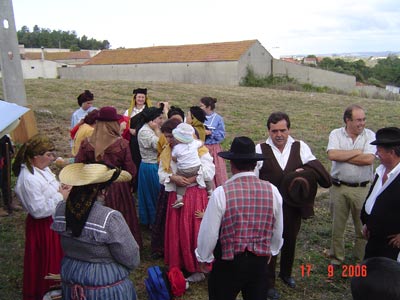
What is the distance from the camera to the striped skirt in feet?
8.30

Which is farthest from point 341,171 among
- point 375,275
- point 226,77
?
point 226,77

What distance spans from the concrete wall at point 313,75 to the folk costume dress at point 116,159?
116ft

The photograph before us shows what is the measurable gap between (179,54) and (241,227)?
1413 inches

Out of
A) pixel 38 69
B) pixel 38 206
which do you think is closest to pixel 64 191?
pixel 38 206

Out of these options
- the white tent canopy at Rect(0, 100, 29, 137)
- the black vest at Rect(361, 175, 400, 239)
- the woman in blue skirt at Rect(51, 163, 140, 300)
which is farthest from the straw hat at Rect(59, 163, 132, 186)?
the black vest at Rect(361, 175, 400, 239)

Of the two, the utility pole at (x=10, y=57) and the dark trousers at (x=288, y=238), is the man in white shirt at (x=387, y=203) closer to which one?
the dark trousers at (x=288, y=238)

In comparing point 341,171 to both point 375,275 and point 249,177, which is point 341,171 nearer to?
point 249,177

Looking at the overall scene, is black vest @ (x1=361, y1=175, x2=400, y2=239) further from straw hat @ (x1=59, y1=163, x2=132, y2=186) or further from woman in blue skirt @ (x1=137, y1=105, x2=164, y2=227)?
woman in blue skirt @ (x1=137, y1=105, x2=164, y2=227)

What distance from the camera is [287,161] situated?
3.91m

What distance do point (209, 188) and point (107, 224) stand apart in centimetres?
197

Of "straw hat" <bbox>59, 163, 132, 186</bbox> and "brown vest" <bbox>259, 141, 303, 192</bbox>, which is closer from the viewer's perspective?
"straw hat" <bbox>59, 163, 132, 186</bbox>

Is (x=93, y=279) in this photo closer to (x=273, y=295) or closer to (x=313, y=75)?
(x=273, y=295)

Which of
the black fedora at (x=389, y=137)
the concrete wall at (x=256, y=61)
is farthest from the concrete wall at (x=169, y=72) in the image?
the black fedora at (x=389, y=137)

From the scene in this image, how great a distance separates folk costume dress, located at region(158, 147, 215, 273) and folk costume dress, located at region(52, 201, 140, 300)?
1566mm
